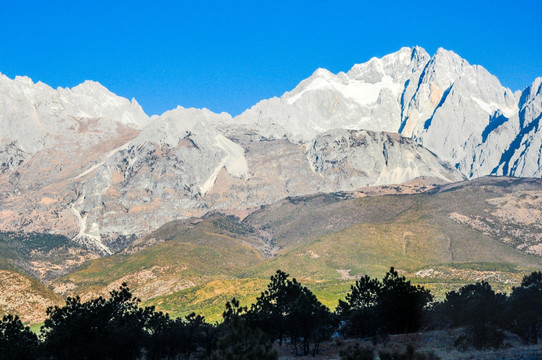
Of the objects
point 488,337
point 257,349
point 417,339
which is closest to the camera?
point 257,349

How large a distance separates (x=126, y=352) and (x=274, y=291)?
35.5m

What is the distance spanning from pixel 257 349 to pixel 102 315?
4571 cm

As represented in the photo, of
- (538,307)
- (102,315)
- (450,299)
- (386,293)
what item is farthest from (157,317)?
(538,307)

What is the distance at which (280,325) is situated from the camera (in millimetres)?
102938

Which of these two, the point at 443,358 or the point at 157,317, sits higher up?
the point at 157,317

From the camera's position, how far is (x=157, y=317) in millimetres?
108375

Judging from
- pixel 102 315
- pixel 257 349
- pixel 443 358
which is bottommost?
pixel 443 358

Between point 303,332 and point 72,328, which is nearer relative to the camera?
point 72,328

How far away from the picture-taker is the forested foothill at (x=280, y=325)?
67688 millimetres

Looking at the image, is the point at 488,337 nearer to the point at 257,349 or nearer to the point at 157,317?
the point at 257,349

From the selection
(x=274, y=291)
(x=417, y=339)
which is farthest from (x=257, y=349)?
(x=274, y=291)

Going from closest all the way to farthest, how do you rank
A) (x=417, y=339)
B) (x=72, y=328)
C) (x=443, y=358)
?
1. (x=443, y=358)
2. (x=72, y=328)
3. (x=417, y=339)

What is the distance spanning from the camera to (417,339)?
78812 mm

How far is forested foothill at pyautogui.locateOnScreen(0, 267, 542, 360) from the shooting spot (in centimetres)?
6769
